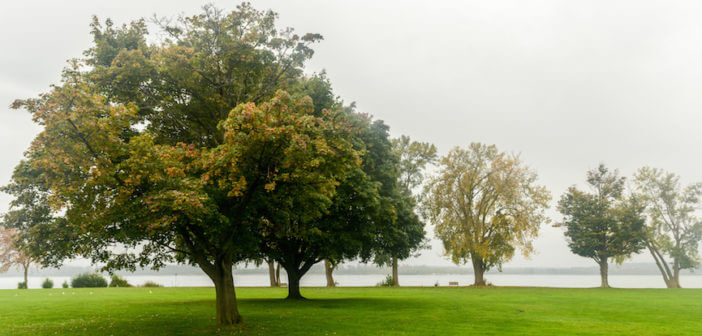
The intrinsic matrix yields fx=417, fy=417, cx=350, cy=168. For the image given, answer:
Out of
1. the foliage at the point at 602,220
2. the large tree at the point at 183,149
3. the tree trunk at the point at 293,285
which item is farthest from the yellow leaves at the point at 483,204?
the large tree at the point at 183,149

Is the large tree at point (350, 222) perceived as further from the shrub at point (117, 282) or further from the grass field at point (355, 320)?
the shrub at point (117, 282)

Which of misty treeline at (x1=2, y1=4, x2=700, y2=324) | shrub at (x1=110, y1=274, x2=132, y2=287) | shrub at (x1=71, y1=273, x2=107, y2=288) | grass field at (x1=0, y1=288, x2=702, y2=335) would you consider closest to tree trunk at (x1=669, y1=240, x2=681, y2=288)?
grass field at (x1=0, y1=288, x2=702, y2=335)

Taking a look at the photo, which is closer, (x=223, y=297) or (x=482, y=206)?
(x=223, y=297)

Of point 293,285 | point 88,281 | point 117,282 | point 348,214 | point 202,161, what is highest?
point 202,161

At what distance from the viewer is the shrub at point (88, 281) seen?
163 ft

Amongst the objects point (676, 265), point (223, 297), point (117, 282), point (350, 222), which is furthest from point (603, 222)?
point (117, 282)

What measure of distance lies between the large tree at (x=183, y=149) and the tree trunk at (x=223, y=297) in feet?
0.16

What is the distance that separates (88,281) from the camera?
49938 millimetres

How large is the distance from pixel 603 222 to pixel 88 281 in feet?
213

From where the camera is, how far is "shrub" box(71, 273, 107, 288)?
163 ft

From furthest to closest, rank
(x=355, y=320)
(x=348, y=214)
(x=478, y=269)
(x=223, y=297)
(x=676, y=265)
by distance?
(x=676, y=265)
(x=478, y=269)
(x=348, y=214)
(x=355, y=320)
(x=223, y=297)

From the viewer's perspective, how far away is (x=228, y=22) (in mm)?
18422

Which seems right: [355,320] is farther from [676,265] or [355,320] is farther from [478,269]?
[676,265]

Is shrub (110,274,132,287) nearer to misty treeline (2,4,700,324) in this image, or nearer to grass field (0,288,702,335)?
grass field (0,288,702,335)
